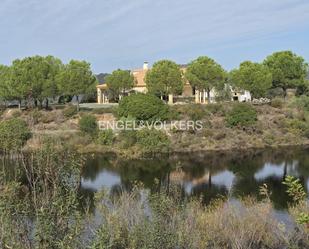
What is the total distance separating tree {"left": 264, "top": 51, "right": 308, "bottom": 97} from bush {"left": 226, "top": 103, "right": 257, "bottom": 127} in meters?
16.8

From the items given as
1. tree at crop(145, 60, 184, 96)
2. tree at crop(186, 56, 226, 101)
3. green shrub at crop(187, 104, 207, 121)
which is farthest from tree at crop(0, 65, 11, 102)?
tree at crop(186, 56, 226, 101)

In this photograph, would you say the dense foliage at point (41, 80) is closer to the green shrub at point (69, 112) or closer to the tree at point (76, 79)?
→ the tree at point (76, 79)

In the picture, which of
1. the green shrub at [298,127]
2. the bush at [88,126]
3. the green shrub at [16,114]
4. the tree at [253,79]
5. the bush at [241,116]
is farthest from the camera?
the tree at [253,79]

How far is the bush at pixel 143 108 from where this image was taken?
4331cm

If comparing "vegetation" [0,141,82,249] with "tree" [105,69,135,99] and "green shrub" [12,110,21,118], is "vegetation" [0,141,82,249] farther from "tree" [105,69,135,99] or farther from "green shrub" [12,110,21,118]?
"tree" [105,69,135,99]

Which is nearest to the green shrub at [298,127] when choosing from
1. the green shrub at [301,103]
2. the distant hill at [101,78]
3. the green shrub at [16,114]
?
the green shrub at [301,103]

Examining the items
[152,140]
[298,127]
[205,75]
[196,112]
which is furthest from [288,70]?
[152,140]

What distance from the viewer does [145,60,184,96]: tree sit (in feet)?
179

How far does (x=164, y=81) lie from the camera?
54906 millimetres

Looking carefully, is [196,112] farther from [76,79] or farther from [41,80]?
[41,80]

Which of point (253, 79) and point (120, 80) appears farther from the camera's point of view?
point (120, 80)

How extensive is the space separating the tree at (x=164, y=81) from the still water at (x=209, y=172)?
14.9 m

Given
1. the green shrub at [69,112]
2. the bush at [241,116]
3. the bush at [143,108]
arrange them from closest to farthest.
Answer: the bush at [143,108] → the bush at [241,116] → the green shrub at [69,112]

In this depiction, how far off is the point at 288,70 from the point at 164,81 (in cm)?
1892
